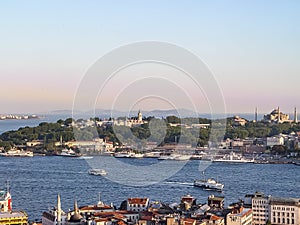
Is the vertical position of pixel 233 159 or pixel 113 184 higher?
pixel 233 159

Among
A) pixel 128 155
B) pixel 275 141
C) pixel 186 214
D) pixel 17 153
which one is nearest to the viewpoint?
pixel 186 214

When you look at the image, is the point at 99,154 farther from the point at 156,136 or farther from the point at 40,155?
the point at 156,136

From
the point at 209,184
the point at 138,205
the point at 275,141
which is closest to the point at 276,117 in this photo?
the point at 275,141

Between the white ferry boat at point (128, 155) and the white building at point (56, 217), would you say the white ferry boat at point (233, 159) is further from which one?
the white building at point (56, 217)

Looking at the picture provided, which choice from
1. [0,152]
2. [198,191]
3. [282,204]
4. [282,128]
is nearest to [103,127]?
[0,152]

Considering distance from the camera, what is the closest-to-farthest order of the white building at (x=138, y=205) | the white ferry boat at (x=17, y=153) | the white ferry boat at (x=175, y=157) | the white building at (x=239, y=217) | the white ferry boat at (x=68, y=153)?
the white building at (x=239, y=217), the white building at (x=138, y=205), the white ferry boat at (x=175, y=157), the white ferry boat at (x=68, y=153), the white ferry boat at (x=17, y=153)

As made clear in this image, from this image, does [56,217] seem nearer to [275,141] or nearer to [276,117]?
[275,141]

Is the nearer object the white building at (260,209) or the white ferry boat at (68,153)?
the white building at (260,209)

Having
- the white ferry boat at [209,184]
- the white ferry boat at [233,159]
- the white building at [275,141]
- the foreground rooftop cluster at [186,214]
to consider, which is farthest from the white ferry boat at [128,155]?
the foreground rooftop cluster at [186,214]
